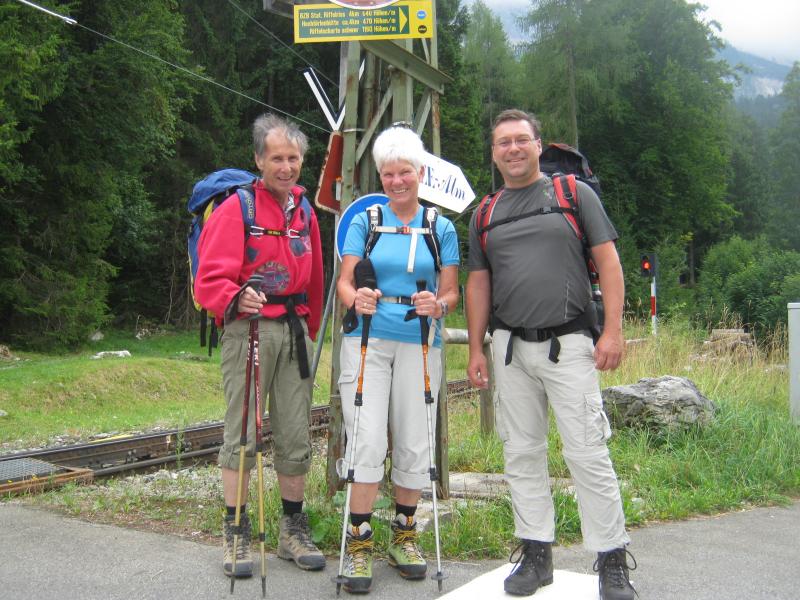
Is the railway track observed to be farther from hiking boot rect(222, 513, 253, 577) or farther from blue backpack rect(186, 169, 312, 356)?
blue backpack rect(186, 169, 312, 356)

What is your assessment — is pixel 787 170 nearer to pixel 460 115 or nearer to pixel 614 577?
pixel 460 115

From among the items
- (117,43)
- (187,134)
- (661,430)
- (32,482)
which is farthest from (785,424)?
(187,134)

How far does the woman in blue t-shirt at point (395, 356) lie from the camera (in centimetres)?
407

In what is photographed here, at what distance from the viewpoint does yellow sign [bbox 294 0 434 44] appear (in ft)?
17.3

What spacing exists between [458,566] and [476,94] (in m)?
40.7

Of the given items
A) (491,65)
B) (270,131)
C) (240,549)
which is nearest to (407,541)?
(240,549)

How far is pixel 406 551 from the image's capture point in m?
4.19

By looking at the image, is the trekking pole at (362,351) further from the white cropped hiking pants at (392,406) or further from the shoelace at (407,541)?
the shoelace at (407,541)

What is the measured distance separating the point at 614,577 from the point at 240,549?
1814mm

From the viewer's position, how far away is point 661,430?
6.77 m

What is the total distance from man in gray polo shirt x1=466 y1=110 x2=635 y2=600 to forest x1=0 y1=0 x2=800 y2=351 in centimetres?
994

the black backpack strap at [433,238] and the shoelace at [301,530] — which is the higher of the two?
the black backpack strap at [433,238]

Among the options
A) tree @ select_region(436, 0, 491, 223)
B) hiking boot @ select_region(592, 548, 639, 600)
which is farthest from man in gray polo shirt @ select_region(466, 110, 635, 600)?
tree @ select_region(436, 0, 491, 223)

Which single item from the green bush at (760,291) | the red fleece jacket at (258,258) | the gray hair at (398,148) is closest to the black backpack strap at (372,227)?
the gray hair at (398,148)
